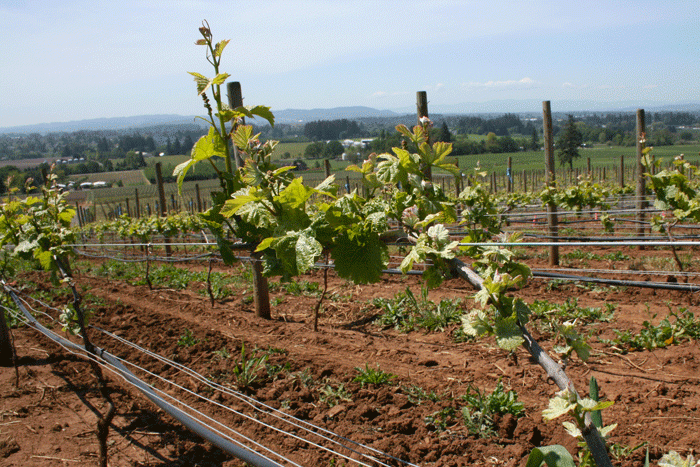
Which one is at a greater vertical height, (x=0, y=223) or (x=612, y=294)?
(x=0, y=223)

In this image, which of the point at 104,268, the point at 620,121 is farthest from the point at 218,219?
the point at 620,121

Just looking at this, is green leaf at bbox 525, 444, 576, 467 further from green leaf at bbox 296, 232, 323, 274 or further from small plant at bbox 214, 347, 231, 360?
small plant at bbox 214, 347, 231, 360

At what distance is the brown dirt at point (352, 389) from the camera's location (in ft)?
9.99

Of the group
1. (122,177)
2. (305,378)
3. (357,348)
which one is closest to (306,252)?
(305,378)

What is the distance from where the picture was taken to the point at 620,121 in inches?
1937

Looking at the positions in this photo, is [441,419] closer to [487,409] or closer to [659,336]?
[487,409]

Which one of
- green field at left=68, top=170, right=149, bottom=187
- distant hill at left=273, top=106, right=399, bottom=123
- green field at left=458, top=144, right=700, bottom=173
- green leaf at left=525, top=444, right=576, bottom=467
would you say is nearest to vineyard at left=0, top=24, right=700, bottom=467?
green leaf at left=525, top=444, right=576, bottom=467

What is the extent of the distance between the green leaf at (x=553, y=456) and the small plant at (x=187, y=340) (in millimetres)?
4498

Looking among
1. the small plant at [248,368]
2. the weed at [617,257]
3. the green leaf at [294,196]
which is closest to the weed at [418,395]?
the small plant at [248,368]

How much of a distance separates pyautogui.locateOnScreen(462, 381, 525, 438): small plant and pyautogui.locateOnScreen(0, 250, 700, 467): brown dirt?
0.21ft

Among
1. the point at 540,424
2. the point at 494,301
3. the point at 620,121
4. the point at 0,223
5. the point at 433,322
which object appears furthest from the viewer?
the point at 620,121

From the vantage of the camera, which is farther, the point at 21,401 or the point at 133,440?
the point at 21,401

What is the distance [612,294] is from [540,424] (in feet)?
11.0

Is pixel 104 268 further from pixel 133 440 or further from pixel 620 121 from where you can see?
pixel 620 121
